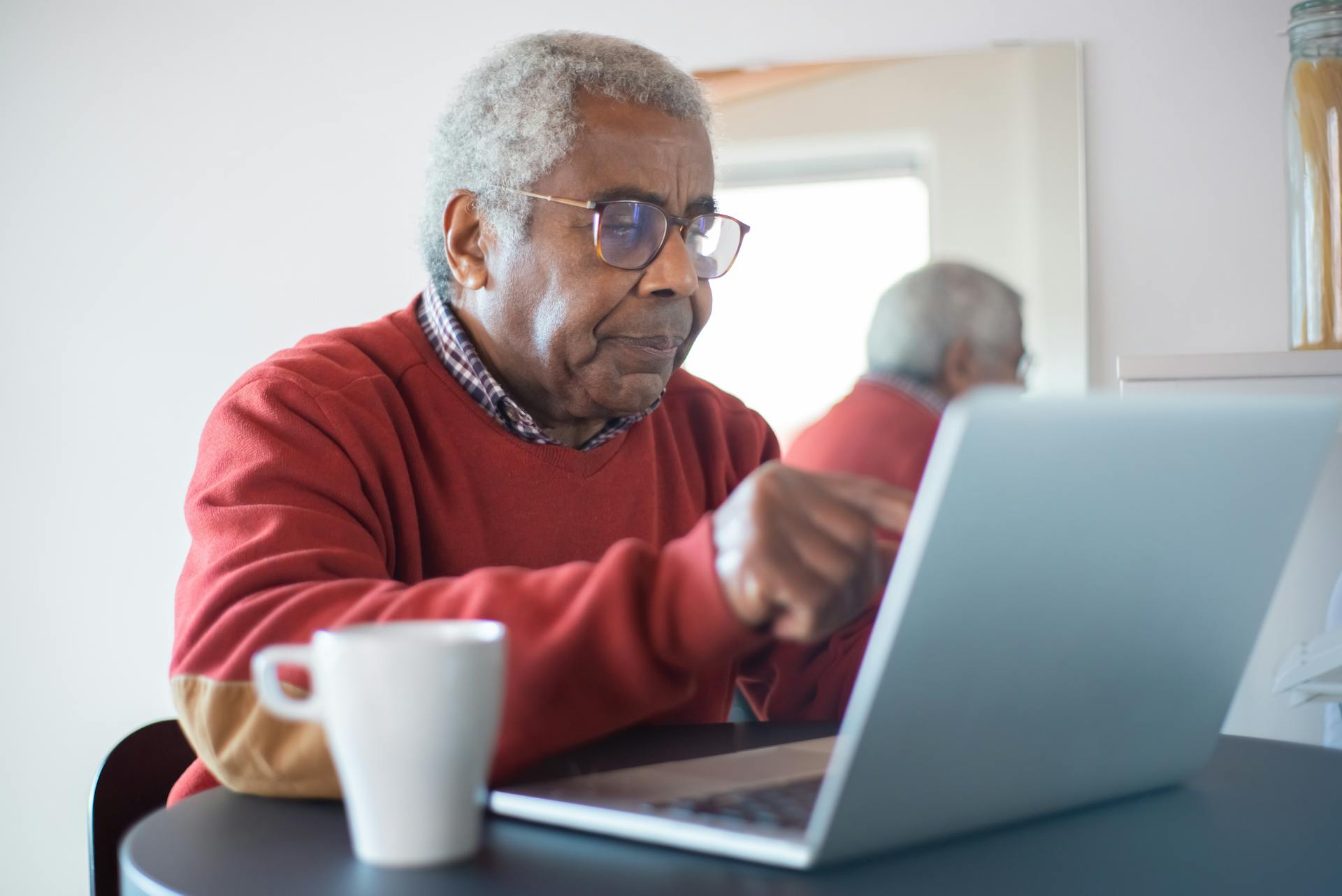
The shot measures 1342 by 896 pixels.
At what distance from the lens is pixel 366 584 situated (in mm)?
793

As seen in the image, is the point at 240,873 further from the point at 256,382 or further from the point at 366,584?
the point at 256,382

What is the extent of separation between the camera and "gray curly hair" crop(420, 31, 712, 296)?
131 cm

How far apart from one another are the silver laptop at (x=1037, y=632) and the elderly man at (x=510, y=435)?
0.40 ft

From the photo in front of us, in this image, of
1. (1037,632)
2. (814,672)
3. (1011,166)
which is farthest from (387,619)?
(1011,166)

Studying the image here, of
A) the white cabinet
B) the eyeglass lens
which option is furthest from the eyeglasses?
the white cabinet

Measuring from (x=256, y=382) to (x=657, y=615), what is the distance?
1.94 ft

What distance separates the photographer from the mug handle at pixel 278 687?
0.60 metres

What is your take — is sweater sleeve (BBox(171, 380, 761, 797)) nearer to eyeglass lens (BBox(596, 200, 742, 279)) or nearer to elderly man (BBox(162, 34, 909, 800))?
elderly man (BBox(162, 34, 909, 800))

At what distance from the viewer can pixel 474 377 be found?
133 cm

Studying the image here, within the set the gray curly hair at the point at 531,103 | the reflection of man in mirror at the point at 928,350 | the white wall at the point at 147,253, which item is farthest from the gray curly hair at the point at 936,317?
the gray curly hair at the point at 531,103

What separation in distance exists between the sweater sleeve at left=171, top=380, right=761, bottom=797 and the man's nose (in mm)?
448

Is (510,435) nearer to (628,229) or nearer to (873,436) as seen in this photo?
(628,229)

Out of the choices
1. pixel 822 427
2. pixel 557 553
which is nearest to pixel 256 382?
pixel 557 553

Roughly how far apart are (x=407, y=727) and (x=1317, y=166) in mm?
1401
